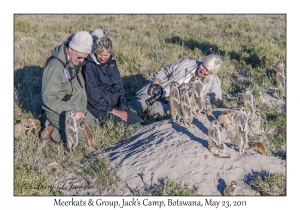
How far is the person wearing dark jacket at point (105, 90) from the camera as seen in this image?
8.02 metres

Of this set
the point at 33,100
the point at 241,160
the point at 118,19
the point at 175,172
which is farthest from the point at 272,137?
the point at 118,19

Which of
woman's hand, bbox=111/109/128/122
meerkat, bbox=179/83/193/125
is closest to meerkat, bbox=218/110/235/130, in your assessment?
meerkat, bbox=179/83/193/125

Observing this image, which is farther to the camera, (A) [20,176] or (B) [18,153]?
(B) [18,153]

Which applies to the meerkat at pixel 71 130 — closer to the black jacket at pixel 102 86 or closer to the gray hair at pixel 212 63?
the black jacket at pixel 102 86

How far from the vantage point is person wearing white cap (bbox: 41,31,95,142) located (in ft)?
23.5

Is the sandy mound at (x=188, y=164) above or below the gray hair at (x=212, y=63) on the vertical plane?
below

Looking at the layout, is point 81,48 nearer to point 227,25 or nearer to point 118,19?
point 227,25

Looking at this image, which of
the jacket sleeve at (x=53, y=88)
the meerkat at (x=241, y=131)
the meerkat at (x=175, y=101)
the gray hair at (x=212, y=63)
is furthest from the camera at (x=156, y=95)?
the meerkat at (x=241, y=131)

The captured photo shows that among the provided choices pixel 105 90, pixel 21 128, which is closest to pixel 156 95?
pixel 105 90

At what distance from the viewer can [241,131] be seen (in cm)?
622

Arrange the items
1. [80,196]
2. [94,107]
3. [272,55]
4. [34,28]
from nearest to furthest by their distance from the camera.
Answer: [80,196] → [94,107] → [272,55] → [34,28]

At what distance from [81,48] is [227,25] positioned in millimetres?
11607

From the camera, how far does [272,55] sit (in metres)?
12.9

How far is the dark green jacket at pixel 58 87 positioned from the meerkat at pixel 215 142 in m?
2.77
